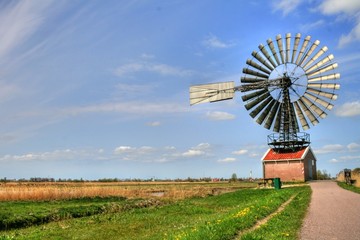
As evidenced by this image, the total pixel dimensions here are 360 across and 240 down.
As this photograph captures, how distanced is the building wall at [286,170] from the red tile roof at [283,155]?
1.90 feet

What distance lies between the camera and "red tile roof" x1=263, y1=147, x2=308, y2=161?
59688 mm

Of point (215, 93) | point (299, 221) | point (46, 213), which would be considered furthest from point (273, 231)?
point (215, 93)

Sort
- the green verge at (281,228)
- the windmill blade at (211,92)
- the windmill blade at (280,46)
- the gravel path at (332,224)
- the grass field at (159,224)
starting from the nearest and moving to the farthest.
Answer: the green verge at (281,228), the gravel path at (332,224), the grass field at (159,224), the windmill blade at (280,46), the windmill blade at (211,92)

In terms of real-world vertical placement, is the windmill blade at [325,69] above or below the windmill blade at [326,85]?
above

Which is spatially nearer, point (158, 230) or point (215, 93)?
point (158, 230)

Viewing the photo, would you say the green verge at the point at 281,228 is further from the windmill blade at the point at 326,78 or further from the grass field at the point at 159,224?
the windmill blade at the point at 326,78

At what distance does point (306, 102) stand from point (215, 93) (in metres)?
14.8

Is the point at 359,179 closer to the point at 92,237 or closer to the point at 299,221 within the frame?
the point at 299,221

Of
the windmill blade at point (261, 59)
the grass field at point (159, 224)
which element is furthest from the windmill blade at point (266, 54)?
the grass field at point (159, 224)

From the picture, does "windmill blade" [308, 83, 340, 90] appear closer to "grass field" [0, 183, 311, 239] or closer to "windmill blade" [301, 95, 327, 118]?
"windmill blade" [301, 95, 327, 118]

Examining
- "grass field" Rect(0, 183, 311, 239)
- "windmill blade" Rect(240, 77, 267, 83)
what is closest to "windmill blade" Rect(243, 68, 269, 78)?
"windmill blade" Rect(240, 77, 267, 83)

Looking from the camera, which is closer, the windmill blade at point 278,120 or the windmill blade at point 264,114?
the windmill blade at point 278,120

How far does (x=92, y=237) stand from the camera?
18.1m

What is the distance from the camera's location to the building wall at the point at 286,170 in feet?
192
